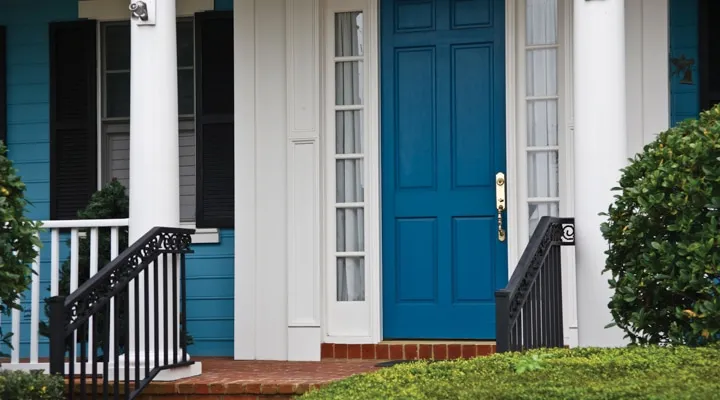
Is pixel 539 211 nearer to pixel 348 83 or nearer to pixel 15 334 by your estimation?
pixel 348 83

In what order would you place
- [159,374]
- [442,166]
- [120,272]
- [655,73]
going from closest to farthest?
[120,272]
[159,374]
[655,73]
[442,166]

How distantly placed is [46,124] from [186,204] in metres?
1.32

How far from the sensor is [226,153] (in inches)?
346

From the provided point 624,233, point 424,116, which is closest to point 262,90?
point 424,116

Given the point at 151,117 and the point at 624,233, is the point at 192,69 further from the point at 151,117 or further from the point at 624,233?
the point at 624,233

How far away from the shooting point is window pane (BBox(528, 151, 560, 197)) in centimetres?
809

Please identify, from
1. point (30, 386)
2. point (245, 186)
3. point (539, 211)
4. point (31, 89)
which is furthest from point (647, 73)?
point (31, 89)

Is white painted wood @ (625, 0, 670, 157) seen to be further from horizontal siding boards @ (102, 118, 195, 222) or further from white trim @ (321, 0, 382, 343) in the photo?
horizontal siding boards @ (102, 118, 195, 222)

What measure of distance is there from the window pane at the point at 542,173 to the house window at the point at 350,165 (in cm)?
119

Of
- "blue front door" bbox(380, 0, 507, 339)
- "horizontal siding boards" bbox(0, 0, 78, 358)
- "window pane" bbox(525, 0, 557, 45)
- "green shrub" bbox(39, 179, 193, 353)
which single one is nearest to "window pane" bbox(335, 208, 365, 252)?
"blue front door" bbox(380, 0, 507, 339)

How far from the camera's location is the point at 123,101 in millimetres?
9156

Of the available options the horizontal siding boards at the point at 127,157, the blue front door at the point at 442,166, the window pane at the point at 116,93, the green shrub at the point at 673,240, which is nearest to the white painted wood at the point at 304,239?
the blue front door at the point at 442,166

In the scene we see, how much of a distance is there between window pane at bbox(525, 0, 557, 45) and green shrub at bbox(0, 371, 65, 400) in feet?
13.2

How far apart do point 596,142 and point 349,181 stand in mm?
2152
